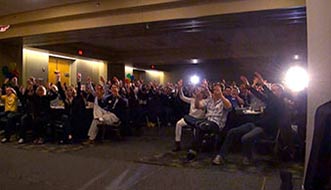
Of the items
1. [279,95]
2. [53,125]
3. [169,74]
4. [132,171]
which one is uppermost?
[169,74]

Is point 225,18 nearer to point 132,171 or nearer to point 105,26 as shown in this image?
point 105,26

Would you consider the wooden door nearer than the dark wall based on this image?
Yes

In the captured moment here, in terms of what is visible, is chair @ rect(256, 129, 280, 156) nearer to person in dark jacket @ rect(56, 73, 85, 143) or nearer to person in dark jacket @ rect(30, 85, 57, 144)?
person in dark jacket @ rect(56, 73, 85, 143)

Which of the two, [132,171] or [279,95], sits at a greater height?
[279,95]

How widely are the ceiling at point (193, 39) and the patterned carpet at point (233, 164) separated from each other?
8.69 ft

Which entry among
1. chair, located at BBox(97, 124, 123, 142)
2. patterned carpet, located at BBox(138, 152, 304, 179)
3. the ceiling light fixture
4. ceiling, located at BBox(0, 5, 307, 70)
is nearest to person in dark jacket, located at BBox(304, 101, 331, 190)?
patterned carpet, located at BBox(138, 152, 304, 179)

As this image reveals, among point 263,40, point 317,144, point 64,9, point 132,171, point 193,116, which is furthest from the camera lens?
point 263,40

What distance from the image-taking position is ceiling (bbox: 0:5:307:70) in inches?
228

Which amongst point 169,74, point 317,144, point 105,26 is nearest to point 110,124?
Result: point 105,26

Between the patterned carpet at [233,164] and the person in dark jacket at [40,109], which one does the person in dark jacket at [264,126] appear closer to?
the patterned carpet at [233,164]

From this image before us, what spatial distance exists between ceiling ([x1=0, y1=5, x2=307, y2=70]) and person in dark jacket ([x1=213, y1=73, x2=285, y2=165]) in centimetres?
178

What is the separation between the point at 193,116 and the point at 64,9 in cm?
379

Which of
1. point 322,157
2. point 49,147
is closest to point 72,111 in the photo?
point 49,147

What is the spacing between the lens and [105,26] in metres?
6.24
